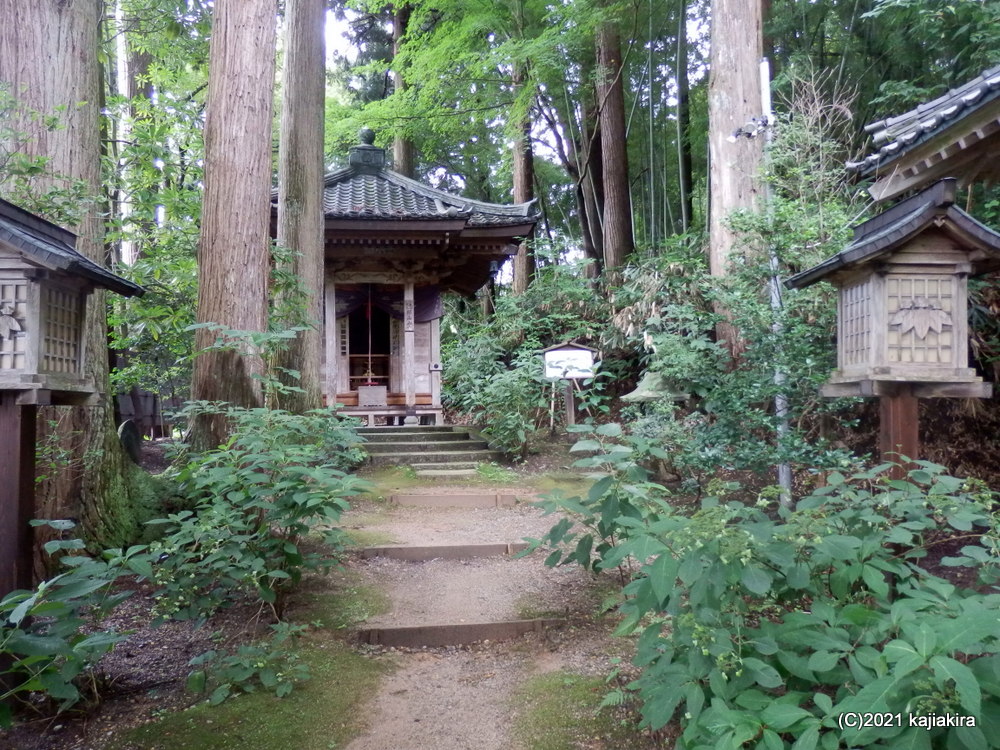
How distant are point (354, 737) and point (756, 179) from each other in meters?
5.94

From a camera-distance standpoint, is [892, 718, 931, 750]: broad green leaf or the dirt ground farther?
the dirt ground

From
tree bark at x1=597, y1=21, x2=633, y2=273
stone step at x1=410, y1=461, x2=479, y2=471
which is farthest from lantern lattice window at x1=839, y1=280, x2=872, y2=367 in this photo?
tree bark at x1=597, y1=21, x2=633, y2=273

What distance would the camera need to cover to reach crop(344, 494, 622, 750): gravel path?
2.67 metres

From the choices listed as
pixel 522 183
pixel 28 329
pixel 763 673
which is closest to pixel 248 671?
pixel 28 329

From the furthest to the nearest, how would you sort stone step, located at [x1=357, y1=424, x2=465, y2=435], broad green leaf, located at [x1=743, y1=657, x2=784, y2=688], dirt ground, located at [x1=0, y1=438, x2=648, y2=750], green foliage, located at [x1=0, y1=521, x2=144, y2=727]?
stone step, located at [x1=357, y1=424, x2=465, y2=435]
dirt ground, located at [x1=0, y1=438, x2=648, y2=750]
green foliage, located at [x1=0, y1=521, x2=144, y2=727]
broad green leaf, located at [x1=743, y1=657, x2=784, y2=688]

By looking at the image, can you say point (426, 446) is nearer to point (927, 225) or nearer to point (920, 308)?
point (920, 308)

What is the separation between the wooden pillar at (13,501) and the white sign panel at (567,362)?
251 inches

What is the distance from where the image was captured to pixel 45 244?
8.32ft

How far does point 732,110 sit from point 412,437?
6.16 m

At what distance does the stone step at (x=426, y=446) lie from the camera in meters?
9.06

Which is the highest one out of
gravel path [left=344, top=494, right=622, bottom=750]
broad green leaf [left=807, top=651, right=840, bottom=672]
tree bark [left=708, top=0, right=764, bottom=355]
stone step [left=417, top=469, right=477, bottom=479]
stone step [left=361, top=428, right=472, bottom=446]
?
tree bark [left=708, top=0, right=764, bottom=355]

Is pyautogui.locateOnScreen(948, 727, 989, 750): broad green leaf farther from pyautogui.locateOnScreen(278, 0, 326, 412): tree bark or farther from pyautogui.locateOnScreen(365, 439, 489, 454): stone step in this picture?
pyautogui.locateOnScreen(365, 439, 489, 454): stone step

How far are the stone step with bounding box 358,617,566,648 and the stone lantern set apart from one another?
6.59ft

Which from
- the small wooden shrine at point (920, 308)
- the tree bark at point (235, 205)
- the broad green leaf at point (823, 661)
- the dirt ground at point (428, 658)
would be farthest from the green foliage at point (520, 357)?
the broad green leaf at point (823, 661)
